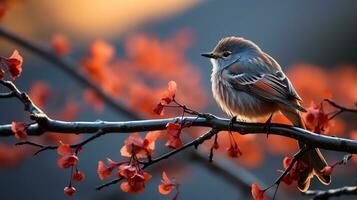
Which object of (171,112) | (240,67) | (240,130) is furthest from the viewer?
(171,112)

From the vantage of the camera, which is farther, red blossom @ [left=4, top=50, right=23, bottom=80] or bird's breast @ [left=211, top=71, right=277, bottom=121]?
bird's breast @ [left=211, top=71, right=277, bottom=121]

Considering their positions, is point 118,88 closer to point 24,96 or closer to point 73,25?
point 24,96

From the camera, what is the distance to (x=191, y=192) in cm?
713

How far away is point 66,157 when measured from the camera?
2.54 meters

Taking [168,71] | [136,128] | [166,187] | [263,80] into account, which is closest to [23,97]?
[136,128]

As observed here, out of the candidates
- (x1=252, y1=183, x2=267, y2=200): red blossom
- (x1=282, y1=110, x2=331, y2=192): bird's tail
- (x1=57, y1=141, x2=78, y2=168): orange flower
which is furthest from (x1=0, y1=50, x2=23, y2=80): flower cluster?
(x1=282, y1=110, x2=331, y2=192): bird's tail

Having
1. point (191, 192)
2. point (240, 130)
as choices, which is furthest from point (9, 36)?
point (191, 192)

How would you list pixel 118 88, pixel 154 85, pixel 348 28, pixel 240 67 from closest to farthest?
pixel 240 67, pixel 118 88, pixel 154 85, pixel 348 28

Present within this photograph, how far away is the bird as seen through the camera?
3.52 m

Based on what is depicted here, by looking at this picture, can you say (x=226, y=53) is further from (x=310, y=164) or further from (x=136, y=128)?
(x=136, y=128)

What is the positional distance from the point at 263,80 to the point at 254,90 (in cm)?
13

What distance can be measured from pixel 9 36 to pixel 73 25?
4.59 metres

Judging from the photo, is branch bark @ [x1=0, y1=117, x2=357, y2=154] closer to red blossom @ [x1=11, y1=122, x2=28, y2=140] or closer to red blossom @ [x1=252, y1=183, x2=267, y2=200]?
red blossom @ [x1=11, y1=122, x2=28, y2=140]

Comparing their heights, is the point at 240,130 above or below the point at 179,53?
below
